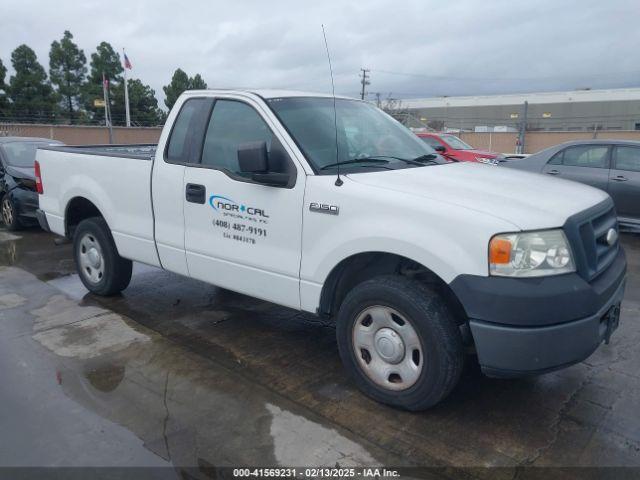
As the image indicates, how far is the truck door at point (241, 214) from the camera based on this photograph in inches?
149

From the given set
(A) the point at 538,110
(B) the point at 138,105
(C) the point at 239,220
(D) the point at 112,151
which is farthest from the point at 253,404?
(A) the point at 538,110

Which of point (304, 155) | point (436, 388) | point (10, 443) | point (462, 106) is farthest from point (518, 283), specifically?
point (462, 106)

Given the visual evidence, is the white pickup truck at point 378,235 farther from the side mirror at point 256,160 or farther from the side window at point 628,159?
the side window at point 628,159

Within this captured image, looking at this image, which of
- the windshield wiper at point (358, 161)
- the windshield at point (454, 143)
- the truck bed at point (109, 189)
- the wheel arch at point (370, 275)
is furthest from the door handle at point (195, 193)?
the windshield at point (454, 143)

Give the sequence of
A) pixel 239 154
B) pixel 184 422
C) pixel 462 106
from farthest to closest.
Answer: pixel 462 106 → pixel 239 154 → pixel 184 422

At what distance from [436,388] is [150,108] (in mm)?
39354

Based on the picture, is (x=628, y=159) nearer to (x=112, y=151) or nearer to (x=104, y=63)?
(x=112, y=151)

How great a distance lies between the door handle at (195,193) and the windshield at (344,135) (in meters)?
0.84

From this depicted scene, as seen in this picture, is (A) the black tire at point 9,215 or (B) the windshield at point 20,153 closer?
(A) the black tire at point 9,215

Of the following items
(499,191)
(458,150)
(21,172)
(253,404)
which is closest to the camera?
(499,191)

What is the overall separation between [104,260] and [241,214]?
2.19 meters

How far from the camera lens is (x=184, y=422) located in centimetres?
340

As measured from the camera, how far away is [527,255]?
2.91 metres

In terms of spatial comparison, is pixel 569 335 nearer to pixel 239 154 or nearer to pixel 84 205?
pixel 239 154
